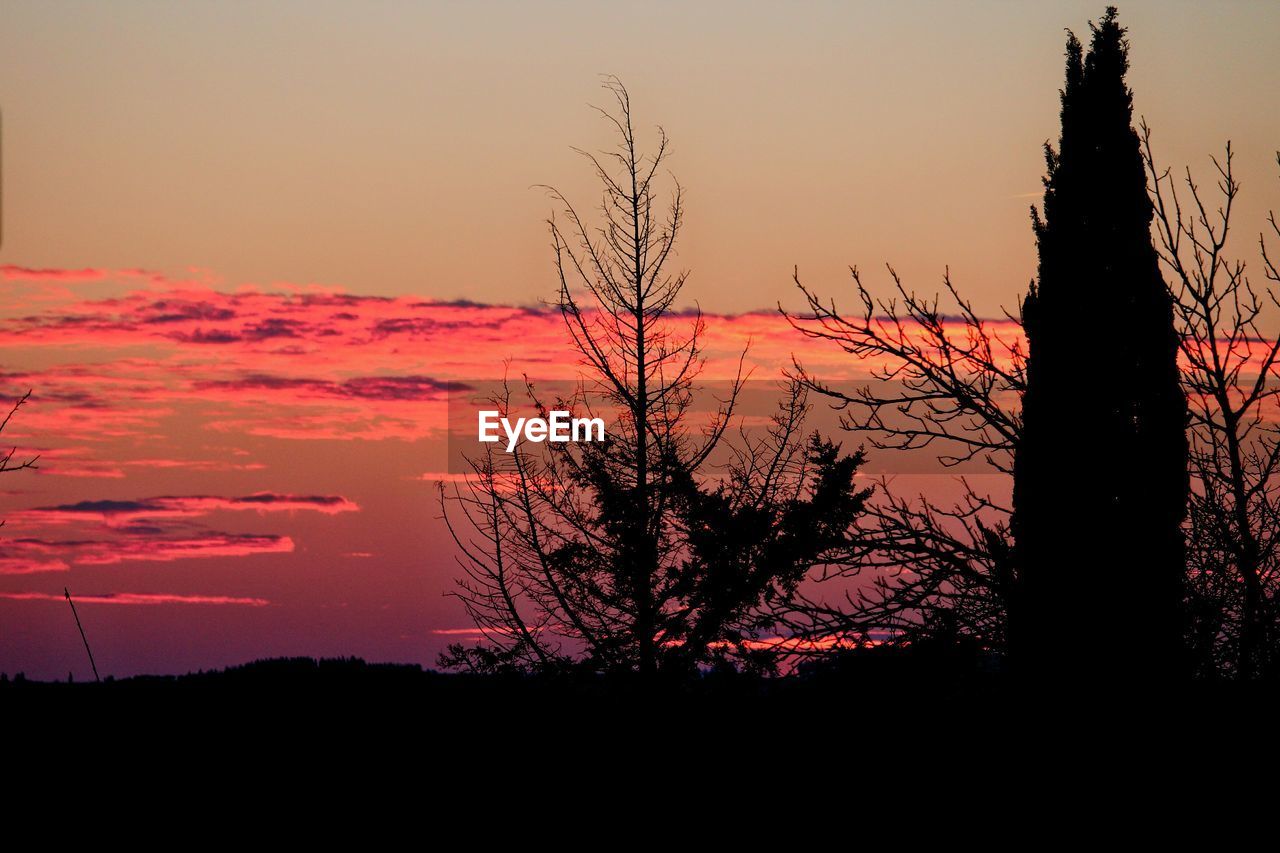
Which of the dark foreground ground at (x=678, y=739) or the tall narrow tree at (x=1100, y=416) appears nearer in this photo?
the dark foreground ground at (x=678, y=739)

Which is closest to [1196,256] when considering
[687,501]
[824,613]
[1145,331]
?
[1145,331]

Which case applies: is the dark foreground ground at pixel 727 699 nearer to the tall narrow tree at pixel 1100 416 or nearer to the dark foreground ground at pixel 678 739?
the dark foreground ground at pixel 678 739

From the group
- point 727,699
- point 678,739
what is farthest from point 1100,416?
point 678,739

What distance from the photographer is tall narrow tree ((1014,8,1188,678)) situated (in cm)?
1450

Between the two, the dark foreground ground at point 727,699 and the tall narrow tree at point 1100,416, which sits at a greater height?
the tall narrow tree at point 1100,416

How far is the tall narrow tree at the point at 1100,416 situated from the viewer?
47.6ft

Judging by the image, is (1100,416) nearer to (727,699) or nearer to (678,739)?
(727,699)

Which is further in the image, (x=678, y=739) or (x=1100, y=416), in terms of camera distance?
(x=1100, y=416)

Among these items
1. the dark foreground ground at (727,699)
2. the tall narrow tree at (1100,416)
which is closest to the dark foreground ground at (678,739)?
the dark foreground ground at (727,699)

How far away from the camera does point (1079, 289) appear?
16.7 meters

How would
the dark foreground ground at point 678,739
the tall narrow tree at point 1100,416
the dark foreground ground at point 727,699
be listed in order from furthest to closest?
the tall narrow tree at point 1100,416
the dark foreground ground at point 727,699
the dark foreground ground at point 678,739

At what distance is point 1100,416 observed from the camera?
15930 mm

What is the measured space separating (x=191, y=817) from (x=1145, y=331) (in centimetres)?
1275

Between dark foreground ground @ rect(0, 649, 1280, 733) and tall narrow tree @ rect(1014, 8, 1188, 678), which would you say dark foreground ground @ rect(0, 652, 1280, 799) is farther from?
tall narrow tree @ rect(1014, 8, 1188, 678)
